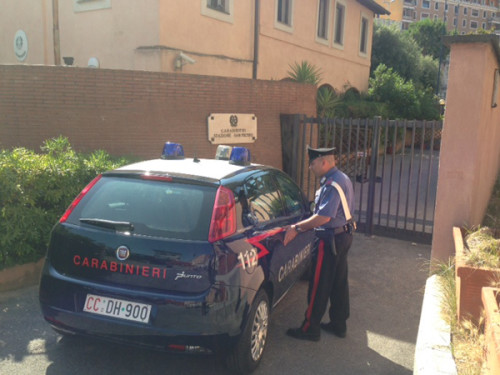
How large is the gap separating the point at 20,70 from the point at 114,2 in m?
5.28

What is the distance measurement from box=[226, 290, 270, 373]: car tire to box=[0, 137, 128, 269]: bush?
8.48 feet

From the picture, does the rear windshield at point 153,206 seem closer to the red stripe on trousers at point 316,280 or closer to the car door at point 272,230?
the car door at point 272,230

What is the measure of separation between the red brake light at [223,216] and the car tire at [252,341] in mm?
580

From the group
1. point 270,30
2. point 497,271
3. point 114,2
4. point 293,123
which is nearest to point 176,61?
point 114,2

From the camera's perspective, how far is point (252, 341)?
344 centimetres

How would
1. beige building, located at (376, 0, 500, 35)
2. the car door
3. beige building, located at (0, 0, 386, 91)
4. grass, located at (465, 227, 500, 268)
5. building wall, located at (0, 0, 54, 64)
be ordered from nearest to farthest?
grass, located at (465, 227, 500, 268), the car door, beige building, located at (0, 0, 386, 91), building wall, located at (0, 0, 54, 64), beige building, located at (376, 0, 500, 35)

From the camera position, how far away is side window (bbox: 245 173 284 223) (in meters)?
3.81

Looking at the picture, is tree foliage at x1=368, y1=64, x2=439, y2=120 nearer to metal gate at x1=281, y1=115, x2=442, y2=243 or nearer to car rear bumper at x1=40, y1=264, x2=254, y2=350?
metal gate at x1=281, y1=115, x2=442, y2=243

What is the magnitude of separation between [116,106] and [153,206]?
170 inches

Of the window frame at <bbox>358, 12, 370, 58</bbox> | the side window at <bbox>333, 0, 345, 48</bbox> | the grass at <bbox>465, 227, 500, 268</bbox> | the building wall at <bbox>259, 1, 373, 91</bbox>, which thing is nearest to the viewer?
the grass at <bbox>465, 227, 500, 268</bbox>

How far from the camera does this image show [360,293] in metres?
5.34

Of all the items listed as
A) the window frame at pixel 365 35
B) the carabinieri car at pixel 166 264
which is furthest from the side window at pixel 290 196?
the window frame at pixel 365 35

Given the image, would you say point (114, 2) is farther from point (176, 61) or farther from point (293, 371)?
point (293, 371)

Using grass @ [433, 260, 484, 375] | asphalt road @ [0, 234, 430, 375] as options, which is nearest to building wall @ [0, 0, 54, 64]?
asphalt road @ [0, 234, 430, 375]
